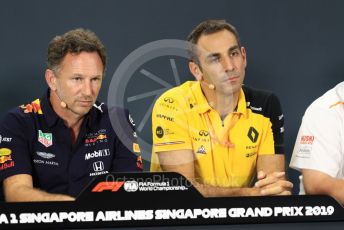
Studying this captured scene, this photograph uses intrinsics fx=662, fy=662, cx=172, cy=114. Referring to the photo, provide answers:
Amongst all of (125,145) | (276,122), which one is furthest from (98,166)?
(276,122)

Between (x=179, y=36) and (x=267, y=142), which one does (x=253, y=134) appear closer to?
(x=267, y=142)

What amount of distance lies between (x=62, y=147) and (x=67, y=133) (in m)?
0.05

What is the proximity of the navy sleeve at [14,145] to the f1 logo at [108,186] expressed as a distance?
48 cm

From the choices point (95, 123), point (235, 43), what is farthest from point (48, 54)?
point (235, 43)

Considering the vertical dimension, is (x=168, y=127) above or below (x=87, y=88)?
below

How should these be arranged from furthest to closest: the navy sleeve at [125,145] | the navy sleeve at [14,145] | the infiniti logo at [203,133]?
the infiniti logo at [203,133] < the navy sleeve at [125,145] < the navy sleeve at [14,145]

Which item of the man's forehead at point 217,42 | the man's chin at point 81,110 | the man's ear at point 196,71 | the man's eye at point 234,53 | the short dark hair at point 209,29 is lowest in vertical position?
the man's chin at point 81,110

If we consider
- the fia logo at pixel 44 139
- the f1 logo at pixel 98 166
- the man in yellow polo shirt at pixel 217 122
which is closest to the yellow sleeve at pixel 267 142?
the man in yellow polo shirt at pixel 217 122

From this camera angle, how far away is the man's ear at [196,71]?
218 centimetres

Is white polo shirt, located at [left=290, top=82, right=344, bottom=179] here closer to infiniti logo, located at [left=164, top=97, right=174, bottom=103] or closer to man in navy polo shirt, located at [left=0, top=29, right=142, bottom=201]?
infiniti logo, located at [left=164, top=97, right=174, bottom=103]

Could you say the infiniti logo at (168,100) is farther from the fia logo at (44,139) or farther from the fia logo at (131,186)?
the fia logo at (131,186)

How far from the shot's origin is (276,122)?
2232 mm

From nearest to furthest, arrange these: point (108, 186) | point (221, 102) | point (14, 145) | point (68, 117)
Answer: point (108, 186)
point (14, 145)
point (68, 117)
point (221, 102)

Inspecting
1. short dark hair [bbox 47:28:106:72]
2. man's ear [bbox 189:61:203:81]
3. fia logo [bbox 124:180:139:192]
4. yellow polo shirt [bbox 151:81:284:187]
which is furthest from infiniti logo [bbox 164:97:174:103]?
fia logo [bbox 124:180:139:192]
